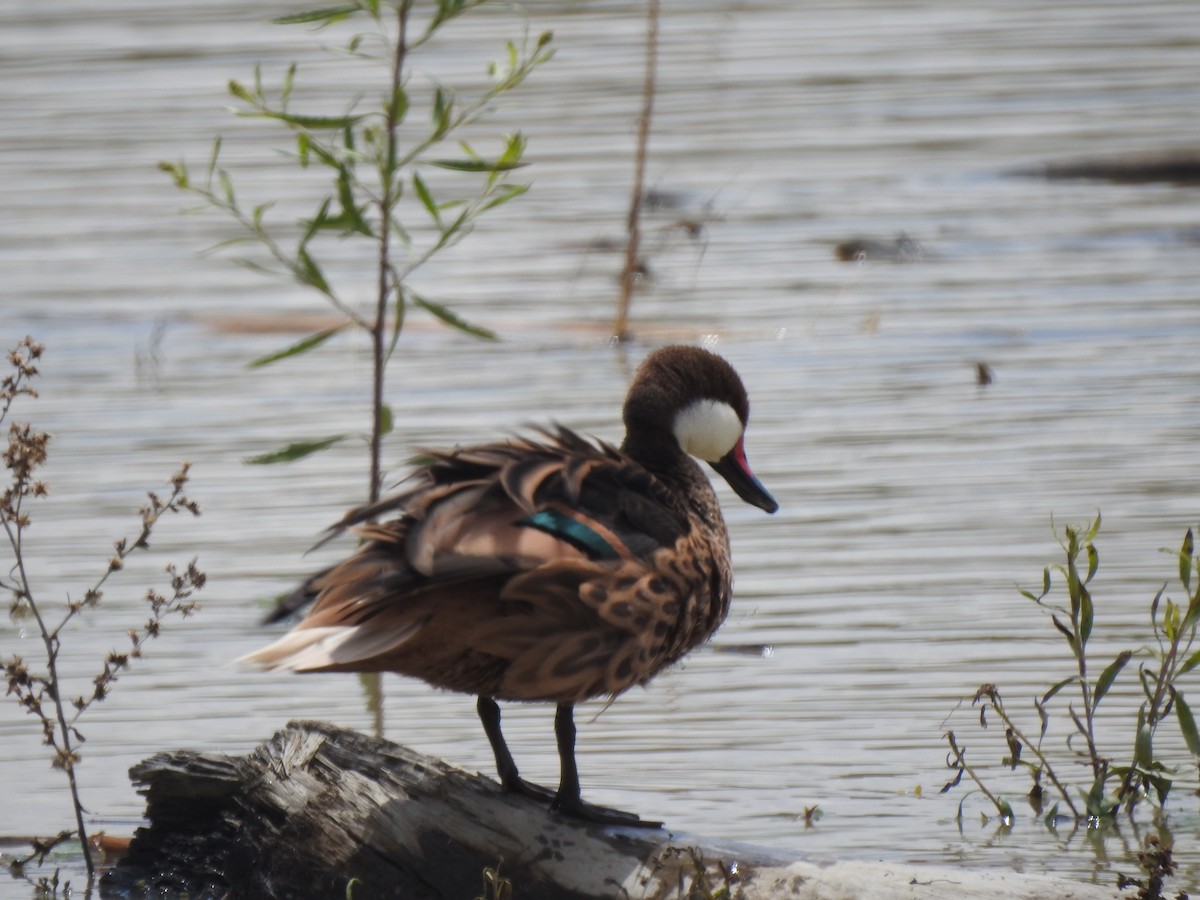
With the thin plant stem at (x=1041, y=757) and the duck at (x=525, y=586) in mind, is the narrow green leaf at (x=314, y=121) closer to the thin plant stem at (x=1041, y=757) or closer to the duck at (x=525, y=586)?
the duck at (x=525, y=586)

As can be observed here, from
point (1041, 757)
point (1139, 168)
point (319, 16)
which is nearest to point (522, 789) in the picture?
point (1041, 757)

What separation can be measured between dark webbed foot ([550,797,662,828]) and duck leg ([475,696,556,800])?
0.11 meters

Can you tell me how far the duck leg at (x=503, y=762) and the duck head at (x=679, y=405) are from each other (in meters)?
0.68

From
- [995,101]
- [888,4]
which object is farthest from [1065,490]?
[888,4]

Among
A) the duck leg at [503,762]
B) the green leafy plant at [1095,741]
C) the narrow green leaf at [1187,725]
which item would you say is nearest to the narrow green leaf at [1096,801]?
the green leafy plant at [1095,741]

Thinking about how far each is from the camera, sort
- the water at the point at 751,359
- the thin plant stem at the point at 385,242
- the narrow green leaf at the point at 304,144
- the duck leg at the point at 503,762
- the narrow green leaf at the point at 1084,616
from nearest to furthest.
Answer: the duck leg at the point at 503,762, the narrow green leaf at the point at 1084,616, the water at the point at 751,359, the narrow green leaf at the point at 304,144, the thin plant stem at the point at 385,242

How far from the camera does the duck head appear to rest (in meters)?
5.03

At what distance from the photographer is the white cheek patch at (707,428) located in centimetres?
506

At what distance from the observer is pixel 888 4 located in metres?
16.7

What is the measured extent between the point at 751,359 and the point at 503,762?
4.76 m

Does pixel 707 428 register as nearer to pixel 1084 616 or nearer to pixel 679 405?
pixel 679 405

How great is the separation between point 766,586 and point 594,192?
19.1ft

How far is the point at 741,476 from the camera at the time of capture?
527 cm

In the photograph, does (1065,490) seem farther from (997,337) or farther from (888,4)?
(888,4)
